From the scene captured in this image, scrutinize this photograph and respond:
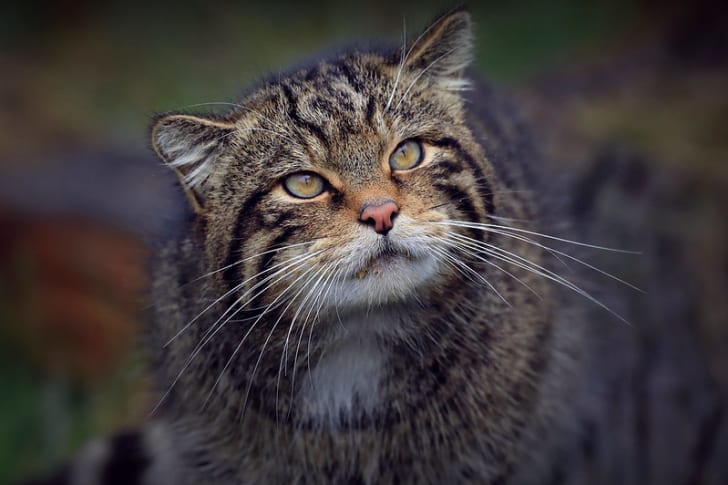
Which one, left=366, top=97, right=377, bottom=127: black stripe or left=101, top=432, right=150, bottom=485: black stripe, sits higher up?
left=366, top=97, right=377, bottom=127: black stripe

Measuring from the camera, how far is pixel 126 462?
3.93 m

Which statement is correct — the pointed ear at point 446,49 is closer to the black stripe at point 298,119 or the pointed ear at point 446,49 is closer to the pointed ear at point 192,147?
the black stripe at point 298,119

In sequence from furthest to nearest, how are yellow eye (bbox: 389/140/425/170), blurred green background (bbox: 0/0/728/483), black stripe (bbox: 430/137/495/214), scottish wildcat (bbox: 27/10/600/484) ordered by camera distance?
blurred green background (bbox: 0/0/728/483)
black stripe (bbox: 430/137/495/214)
yellow eye (bbox: 389/140/425/170)
scottish wildcat (bbox: 27/10/600/484)

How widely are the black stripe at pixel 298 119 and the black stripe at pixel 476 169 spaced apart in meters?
0.42

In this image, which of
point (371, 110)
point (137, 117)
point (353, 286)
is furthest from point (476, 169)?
point (137, 117)

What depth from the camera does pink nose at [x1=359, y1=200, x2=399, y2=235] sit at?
2570 mm

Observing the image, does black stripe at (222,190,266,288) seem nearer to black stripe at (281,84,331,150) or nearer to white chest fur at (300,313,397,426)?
black stripe at (281,84,331,150)

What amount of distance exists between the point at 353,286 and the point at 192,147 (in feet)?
2.53

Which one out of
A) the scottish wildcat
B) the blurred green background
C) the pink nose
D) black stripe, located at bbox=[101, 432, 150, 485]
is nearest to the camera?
the pink nose

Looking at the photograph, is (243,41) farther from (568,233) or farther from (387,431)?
(387,431)

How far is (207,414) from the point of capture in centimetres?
333

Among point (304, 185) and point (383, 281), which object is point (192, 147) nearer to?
point (304, 185)

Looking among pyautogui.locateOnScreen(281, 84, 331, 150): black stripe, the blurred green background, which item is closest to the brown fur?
pyautogui.locateOnScreen(281, 84, 331, 150): black stripe

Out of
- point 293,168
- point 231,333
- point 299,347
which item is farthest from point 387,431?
point 293,168
